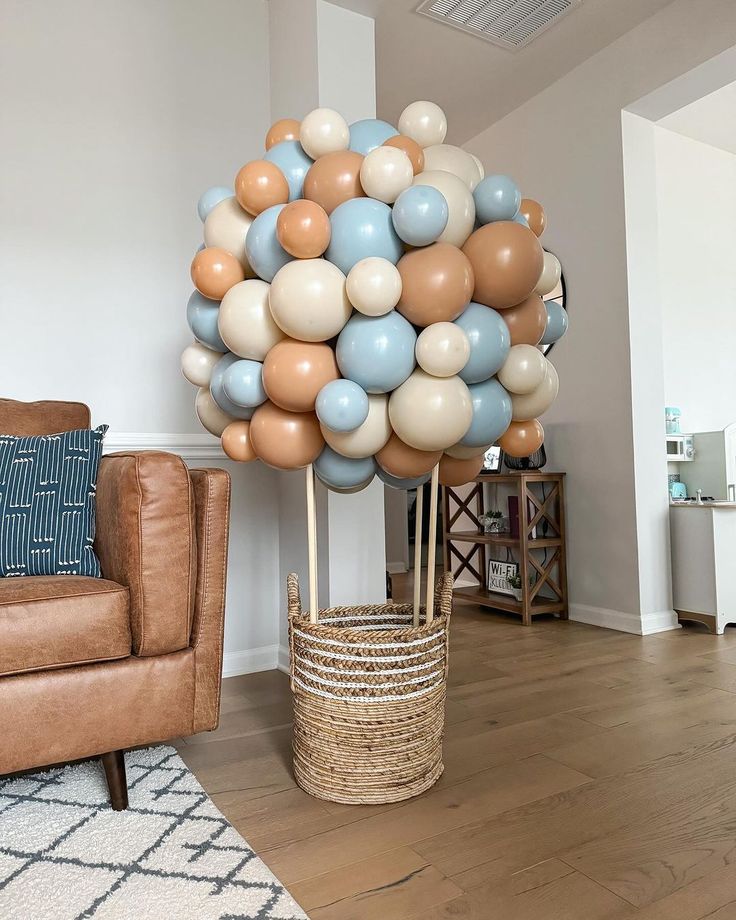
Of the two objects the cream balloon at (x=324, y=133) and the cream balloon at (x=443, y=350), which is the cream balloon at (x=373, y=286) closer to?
the cream balloon at (x=443, y=350)

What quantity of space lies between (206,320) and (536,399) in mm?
772

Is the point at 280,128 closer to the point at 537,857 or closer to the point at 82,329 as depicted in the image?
the point at 82,329

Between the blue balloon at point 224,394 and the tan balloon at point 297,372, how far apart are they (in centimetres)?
20

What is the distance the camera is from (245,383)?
1.55 metres

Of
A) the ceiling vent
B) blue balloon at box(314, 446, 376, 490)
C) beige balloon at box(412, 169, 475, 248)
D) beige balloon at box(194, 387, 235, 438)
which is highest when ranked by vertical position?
the ceiling vent

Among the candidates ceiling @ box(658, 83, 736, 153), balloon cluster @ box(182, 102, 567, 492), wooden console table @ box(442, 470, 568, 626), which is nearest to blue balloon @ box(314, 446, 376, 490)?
balloon cluster @ box(182, 102, 567, 492)

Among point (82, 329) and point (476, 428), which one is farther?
point (82, 329)

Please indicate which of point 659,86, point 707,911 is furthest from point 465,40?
point 707,911

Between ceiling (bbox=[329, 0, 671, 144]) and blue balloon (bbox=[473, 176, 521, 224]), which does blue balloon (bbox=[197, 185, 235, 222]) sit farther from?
ceiling (bbox=[329, 0, 671, 144])

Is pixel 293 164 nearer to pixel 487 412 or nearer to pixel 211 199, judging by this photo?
pixel 211 199

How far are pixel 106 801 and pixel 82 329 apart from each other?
1526 millimetres

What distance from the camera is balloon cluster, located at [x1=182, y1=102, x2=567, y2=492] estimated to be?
1.40m

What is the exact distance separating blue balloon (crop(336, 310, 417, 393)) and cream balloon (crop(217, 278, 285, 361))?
173 mm

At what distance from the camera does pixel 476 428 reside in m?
1.54
